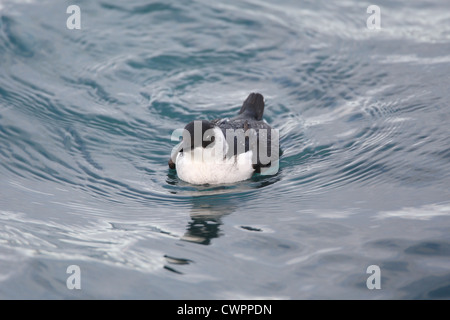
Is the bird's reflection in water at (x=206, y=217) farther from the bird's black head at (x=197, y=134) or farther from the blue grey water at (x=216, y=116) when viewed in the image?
the bird's black head at (x=197, y=134)

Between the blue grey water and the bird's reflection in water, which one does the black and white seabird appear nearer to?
the blue grey water

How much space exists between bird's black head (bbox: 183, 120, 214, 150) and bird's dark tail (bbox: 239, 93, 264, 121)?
1899mm

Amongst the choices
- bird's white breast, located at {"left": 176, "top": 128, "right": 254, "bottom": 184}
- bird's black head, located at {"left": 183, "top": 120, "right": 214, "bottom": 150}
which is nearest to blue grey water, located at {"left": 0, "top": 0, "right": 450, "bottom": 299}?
bird's white breast, located at {"left": 176, "top": 128, "right": 254, "bottom": 184}

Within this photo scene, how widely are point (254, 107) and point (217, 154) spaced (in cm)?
193

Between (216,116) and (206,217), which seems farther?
(216,116)

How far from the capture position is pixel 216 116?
1106 centimetres

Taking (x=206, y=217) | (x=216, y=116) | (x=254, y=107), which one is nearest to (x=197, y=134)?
(x=206, y=217)

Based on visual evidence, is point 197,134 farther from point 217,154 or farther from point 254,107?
point 254,107

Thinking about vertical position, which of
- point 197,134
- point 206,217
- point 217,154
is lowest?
point 206,217

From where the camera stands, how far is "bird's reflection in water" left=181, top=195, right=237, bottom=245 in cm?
695

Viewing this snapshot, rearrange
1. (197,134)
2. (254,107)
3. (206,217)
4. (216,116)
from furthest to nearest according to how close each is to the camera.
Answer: (216,116)
(254,107)
(197,134)
(206,217)

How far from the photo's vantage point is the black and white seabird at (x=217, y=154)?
842cm

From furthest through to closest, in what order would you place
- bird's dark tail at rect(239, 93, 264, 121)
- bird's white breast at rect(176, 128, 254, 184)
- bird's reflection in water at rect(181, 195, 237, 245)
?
bird's dark tail at rect(239, 93, 264, 121), bird's white breast at rect(176, 128, 254, 184), bird's reflection in water at rect(181, 195, 237, 245)
